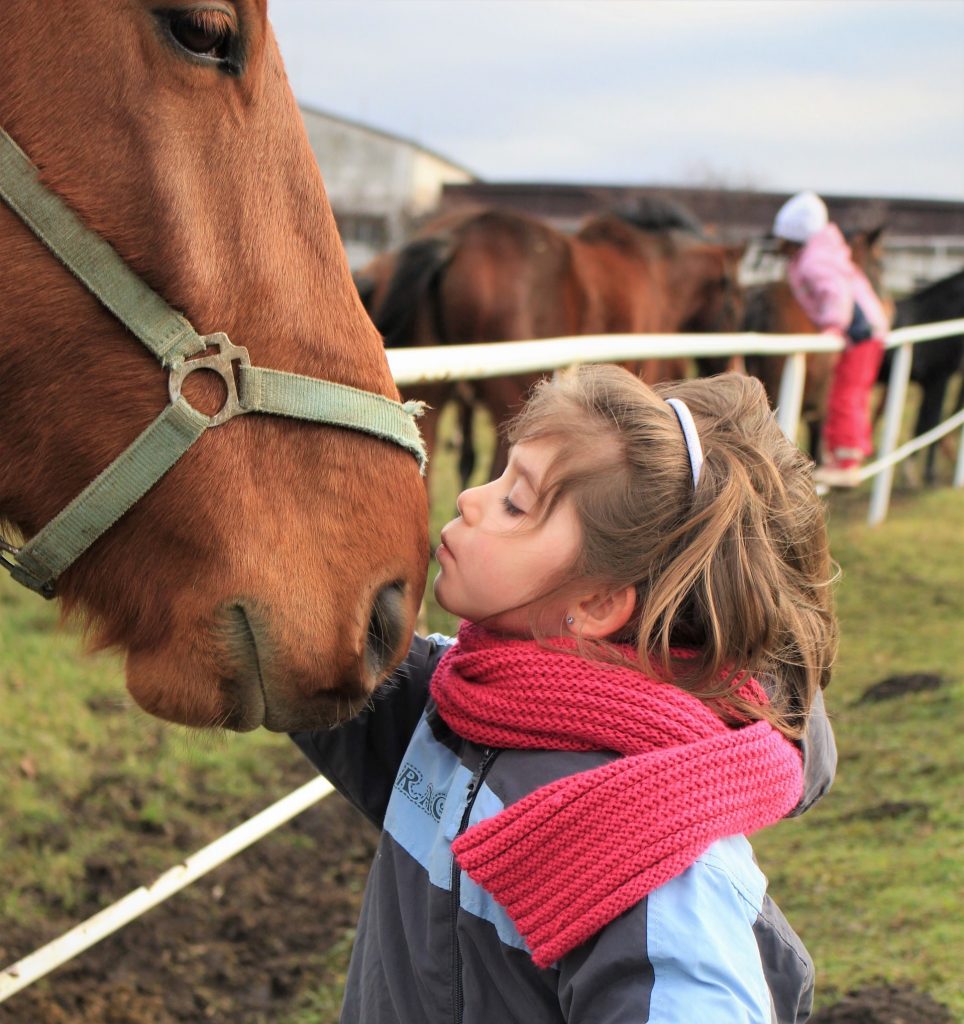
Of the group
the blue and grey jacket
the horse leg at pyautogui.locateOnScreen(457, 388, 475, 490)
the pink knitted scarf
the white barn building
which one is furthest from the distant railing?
the white barn building

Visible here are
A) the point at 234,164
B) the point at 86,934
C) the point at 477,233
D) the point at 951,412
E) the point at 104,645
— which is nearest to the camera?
the point at 234,164

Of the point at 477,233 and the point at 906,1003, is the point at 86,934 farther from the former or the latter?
the point at 477,233

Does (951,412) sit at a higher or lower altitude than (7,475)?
lower

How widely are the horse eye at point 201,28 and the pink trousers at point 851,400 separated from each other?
4.36 m

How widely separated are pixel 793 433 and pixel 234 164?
3.16m

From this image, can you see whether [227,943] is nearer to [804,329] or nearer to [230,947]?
[230,947]

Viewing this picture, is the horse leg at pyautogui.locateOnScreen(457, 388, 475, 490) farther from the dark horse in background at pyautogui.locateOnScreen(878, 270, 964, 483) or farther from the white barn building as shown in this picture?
the white barn building

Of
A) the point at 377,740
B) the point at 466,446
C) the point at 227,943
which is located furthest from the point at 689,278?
the point at 377,740

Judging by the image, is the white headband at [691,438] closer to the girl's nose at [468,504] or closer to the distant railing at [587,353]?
the girl's nose at [468,504]

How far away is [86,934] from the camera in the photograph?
5.00 feet

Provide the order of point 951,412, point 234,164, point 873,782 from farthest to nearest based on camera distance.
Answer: point 951,412, point 873,782, point 234,164

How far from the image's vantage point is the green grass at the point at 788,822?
2.10m

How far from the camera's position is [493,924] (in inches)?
41.2

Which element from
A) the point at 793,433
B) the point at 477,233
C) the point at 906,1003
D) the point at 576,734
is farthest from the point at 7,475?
the point at 477,233
